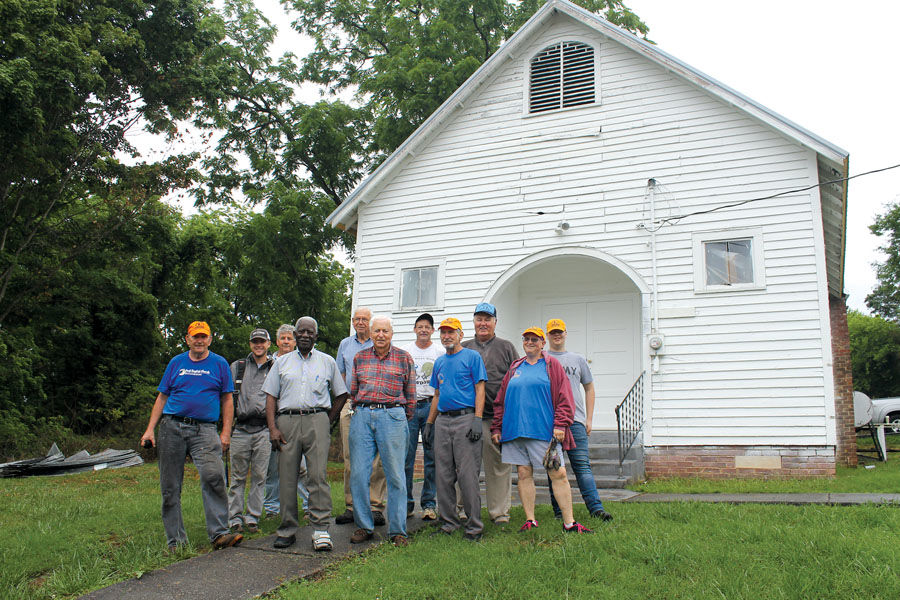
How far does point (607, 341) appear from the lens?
39.3 feet

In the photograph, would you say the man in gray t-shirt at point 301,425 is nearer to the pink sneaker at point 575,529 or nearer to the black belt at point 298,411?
the black belt at point 298,411

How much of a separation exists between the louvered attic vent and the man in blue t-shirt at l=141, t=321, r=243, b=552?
8076 millimetres

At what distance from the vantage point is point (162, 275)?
2214 centimetres

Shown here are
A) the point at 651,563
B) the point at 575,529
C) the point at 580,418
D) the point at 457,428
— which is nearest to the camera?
the point at 651,563

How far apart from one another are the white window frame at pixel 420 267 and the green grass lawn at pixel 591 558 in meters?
5.82

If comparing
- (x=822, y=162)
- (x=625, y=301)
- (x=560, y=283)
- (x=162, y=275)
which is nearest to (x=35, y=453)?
(x=162, y=275)

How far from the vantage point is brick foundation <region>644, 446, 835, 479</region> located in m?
9.21

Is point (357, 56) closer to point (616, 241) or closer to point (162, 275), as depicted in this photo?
point (162, 275)

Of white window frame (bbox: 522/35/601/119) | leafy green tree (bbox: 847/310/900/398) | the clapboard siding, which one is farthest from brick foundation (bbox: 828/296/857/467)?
leafy green tree (bbox: 847/310/900/398)

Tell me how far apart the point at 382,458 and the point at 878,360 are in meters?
36.5

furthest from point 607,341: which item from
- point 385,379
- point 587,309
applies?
point 385,379

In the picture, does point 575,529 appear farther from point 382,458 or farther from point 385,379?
point 385,379

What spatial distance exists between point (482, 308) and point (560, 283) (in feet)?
21.5

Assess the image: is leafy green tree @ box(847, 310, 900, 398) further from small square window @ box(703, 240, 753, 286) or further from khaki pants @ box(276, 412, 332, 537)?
khaki pants @ box(276, 412, 332, 537)
